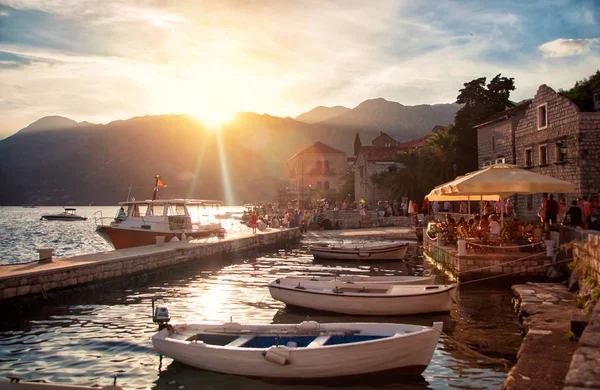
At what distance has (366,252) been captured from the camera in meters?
26.1

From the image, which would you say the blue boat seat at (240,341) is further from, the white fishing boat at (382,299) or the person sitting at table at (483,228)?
the person sitting at table at (483,228)

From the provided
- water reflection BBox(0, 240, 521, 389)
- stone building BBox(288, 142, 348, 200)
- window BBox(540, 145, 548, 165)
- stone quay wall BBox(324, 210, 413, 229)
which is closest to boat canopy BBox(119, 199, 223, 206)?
water reflection BBox(0, 240, 521, 389)

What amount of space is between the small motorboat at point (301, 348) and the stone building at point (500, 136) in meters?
30.4

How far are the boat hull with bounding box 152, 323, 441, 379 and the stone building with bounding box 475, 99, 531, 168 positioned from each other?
30.5 m

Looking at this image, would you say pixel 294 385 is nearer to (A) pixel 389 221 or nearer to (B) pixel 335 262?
(B) pixel 335 262

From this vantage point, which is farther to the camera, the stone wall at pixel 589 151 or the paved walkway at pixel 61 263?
the stone wall at pixel 589 151

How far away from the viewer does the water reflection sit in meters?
8.84

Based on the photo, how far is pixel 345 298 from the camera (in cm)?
1298

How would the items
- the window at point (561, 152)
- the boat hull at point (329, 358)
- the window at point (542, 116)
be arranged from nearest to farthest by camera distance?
the boat hull at point (329, 358), the window at point (561, 152), the window at point (542, 116)

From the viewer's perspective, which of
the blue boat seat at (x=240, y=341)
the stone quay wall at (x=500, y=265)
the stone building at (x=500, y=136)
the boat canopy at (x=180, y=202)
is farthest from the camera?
the stone building at (x=500, y=136)

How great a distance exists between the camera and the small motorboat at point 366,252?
2594 cm

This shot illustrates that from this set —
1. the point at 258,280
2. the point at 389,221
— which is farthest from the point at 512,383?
the point at 389,221

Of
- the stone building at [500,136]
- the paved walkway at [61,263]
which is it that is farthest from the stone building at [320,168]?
the paved walkway at [61,263]

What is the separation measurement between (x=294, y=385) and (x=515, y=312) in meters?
7.47
